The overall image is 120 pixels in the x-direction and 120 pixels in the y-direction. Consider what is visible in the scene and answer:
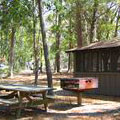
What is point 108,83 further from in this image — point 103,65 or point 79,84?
point 79,84

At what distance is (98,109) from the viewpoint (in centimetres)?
1048

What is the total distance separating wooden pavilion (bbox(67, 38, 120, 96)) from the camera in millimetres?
14445

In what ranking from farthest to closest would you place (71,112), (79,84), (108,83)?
1. (108,83)
2. (79,84)
3. (71,112)

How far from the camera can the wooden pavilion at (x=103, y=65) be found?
14.4 metres

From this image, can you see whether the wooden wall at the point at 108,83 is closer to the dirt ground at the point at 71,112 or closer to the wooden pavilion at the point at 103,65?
the wooden pavilion at the point at 103,65

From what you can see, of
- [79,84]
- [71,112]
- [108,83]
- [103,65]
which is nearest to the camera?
[71,112]

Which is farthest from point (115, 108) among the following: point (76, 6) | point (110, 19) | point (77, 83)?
point (110, 19)

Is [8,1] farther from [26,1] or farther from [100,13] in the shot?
[100,13]

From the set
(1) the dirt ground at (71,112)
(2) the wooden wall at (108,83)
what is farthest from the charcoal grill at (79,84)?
(2) the wooden wall at (108,83)

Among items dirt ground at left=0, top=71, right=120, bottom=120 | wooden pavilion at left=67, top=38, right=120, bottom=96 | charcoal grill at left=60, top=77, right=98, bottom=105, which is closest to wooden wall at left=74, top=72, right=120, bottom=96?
wooden pavilion at left=67, top=38, right=120, bottom=96

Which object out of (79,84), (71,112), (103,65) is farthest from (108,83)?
(71,112)

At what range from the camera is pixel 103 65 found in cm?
1514

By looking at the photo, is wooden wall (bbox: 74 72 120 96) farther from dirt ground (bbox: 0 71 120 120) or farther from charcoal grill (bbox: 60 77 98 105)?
charcoal grill (bbox: 60 77 98 105)

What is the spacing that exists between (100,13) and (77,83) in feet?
71.6
